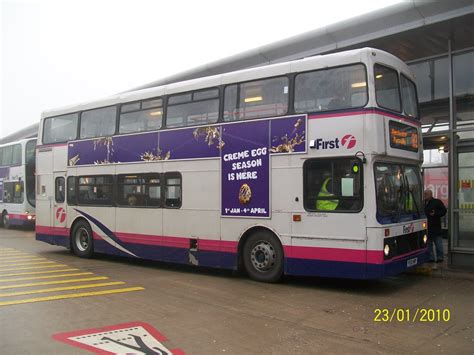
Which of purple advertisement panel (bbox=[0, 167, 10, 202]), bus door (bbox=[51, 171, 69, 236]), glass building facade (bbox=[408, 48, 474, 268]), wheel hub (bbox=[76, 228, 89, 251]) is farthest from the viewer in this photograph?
purple advertisement panel (bbox=[0, 167, 10, 202])

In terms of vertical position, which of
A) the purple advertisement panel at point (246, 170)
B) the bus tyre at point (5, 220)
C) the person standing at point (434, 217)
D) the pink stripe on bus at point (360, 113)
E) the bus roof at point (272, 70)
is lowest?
the bus tyre at point (5, 220)

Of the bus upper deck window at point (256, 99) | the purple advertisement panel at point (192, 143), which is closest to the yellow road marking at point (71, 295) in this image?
the purple advertisement panel at point (192, 143)

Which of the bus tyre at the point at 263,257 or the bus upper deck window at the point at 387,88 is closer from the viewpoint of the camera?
the bus upper deck window at the point at 387,88

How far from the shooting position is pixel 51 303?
7648 mm

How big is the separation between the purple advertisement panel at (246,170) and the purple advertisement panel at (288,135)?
0.16 metres

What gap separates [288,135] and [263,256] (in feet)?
7.94

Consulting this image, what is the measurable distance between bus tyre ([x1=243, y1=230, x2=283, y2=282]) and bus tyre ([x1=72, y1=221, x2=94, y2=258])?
17.5 feet

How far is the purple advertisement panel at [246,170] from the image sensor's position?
30.7 feet

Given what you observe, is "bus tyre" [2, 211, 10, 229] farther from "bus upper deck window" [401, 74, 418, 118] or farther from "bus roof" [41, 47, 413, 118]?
"bus upper deck window" [401, 74, 418, 118]

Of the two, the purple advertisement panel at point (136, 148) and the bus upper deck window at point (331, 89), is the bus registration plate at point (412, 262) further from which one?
the purple advertisement panel at point (136, 148)

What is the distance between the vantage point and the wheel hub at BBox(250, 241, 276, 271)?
926 centimetres
